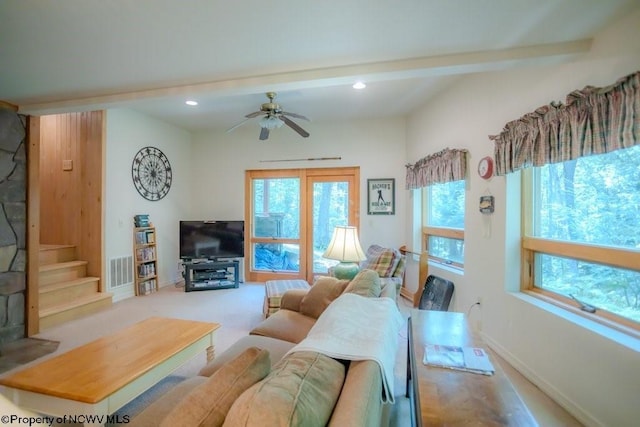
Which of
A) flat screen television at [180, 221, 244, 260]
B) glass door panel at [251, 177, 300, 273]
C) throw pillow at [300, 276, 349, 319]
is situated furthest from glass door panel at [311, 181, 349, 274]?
throw pillow at [300, 276, 349, 319]

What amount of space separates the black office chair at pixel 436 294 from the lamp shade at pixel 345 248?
3.80 ft

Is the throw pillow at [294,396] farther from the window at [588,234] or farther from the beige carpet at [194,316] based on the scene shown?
the window at [588,234]

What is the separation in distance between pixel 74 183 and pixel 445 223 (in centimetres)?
521

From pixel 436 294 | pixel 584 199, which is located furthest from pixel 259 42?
pixel 436 294

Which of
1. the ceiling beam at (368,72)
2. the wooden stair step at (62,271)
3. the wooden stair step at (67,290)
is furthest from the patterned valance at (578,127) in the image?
the wooden stair step at (62,271)

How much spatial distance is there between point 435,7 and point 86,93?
3207mm

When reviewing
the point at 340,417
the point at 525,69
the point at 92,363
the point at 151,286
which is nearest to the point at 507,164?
the point at 525,69

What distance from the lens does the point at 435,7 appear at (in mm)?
1787

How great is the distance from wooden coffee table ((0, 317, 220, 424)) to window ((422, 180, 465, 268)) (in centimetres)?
298

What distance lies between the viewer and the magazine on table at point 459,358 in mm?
1372

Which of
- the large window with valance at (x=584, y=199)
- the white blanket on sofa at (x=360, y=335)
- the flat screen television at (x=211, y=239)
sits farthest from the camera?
the flat screen television at (x=211, y=239)

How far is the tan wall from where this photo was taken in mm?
4270

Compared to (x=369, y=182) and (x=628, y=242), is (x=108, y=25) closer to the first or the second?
(x=628, y=242)

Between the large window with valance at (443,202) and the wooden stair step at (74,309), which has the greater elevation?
the large window with valance at (443,202)
